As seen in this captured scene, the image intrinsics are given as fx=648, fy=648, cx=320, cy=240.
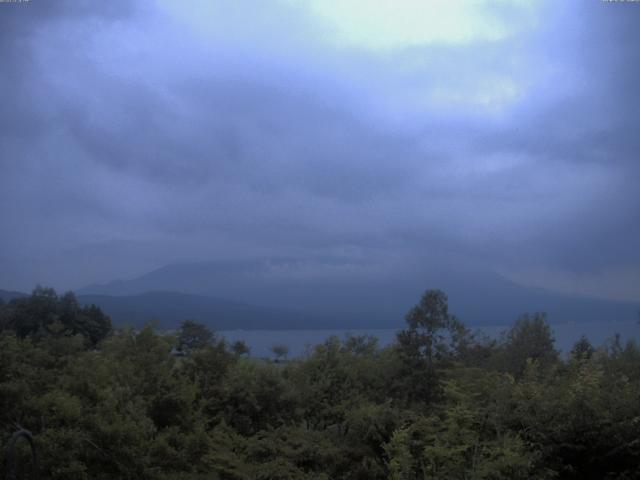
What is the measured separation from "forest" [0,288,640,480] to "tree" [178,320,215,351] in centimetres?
5

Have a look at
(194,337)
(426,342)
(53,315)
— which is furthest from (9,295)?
(426,342)

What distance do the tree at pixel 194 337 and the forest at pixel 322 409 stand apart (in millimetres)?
52

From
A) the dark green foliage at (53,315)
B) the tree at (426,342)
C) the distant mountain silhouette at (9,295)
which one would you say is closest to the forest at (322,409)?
the tree at (426,342)

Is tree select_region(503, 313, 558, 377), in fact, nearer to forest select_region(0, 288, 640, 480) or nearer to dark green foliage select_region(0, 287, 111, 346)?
forest select_region(0, 288, 640, 480)

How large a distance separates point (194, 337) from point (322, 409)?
4498 millimetres

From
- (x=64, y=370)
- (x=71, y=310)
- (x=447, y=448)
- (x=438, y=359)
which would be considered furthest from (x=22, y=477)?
(x=71, y=310)

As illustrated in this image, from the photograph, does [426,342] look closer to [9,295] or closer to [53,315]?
[53,315]

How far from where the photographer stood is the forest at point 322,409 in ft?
31.2

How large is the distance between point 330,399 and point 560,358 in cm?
693

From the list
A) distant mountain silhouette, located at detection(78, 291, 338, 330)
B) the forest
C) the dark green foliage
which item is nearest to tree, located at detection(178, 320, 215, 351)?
the forest

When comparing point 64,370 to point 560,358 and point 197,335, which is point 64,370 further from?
point 560,358

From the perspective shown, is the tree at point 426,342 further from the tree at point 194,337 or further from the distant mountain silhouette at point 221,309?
the distant mountain silhouette at point 221,309

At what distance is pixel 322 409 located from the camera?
563 inches

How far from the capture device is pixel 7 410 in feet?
32.5
